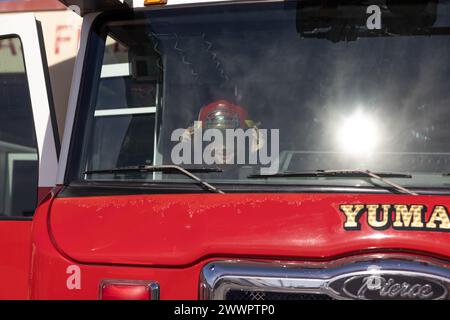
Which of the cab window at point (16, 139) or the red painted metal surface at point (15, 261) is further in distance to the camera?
the cab window at point (16, 139)

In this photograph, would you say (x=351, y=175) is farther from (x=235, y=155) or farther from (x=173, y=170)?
(x=173, y=170)

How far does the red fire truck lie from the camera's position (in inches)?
86.3

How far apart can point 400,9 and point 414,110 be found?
493mm

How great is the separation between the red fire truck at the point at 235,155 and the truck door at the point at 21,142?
1 cm

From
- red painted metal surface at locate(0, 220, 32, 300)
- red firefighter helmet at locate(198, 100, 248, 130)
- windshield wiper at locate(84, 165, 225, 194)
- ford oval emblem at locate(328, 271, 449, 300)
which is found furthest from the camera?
red painted metal surface at locate(0, 220, 32, 300)

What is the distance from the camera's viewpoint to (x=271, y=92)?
276 cm

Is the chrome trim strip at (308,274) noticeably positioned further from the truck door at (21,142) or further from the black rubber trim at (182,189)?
the truck door at (21,142)

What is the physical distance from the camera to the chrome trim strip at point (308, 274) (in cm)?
209

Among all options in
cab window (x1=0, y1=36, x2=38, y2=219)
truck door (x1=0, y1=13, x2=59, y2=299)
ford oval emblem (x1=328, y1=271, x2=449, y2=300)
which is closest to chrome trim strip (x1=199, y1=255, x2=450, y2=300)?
ford oval emblem (x1=328, y1=271, x2=449, y2=300)

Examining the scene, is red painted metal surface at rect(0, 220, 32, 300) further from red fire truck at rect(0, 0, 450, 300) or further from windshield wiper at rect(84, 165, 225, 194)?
windshield wiper at rect(84, 165, 225, 194)

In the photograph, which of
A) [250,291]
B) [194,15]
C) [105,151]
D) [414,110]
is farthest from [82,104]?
[414,110]

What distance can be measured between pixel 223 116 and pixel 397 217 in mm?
965

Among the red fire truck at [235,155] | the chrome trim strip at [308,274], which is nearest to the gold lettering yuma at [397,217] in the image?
the red fire truck at [235,155]

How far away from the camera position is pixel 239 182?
2551 mm
